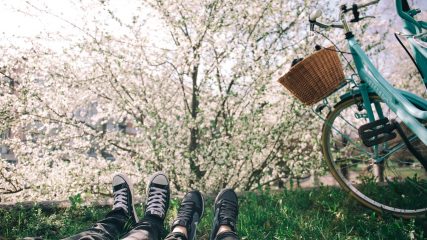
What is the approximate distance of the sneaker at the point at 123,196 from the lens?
2770mm

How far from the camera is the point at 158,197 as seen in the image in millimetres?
2812

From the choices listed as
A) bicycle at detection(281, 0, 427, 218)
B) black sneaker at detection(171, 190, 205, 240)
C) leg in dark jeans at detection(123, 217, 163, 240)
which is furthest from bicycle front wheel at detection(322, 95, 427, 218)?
leg in dark jeans at detection(123, 217, 163, 240)

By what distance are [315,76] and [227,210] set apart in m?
1.29

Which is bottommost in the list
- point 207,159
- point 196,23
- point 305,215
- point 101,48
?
point 305,215

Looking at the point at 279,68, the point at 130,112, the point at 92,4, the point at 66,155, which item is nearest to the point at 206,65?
the point at 279,68

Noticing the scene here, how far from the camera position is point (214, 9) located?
569 centimetres

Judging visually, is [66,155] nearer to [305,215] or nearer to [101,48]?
[101,48]

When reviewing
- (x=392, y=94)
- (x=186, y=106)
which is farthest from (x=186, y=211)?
(x=186, y=106)

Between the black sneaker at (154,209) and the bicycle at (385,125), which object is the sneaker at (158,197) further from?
the bicycle at (385,125)

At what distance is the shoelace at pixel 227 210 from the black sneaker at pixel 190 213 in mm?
214

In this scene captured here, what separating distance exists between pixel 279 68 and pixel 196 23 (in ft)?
5.63

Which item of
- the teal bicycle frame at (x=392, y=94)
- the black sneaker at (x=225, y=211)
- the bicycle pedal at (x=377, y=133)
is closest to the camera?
the teal bicycle frame at (x=392, y=94)

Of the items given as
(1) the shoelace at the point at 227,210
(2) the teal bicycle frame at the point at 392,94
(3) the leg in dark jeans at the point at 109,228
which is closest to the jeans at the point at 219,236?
(1) the shoelace at the point at 227,210

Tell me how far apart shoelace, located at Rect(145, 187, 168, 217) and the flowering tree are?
284 centimetres
